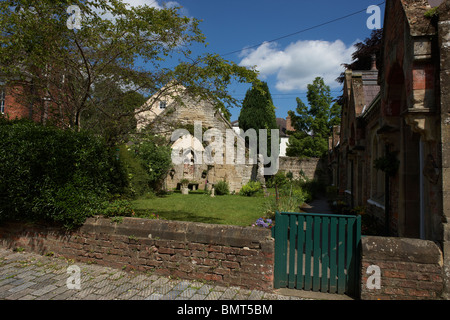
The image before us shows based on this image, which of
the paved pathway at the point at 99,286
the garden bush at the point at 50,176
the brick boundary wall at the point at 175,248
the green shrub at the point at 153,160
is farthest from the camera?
the green shrub at the point at 153,160

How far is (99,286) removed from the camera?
4512mm

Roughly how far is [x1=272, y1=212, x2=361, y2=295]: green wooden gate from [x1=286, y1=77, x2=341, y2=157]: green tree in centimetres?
2999

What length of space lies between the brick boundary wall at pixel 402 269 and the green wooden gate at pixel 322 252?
24cm

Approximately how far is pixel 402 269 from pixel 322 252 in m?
1.04

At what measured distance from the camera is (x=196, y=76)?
7.82 metres

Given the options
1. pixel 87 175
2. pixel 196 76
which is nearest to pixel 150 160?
pixel 196 76

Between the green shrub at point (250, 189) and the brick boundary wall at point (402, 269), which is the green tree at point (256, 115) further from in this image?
the brick boundary wall at point (402, 269)

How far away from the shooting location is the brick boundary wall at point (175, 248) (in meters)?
4.49

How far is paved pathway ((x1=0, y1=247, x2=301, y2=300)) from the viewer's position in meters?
4.19

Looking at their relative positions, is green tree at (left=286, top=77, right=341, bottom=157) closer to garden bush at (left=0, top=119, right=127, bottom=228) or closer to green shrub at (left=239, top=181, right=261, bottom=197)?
green shrub at (left=239, top=181, right=261, bottom=197)
